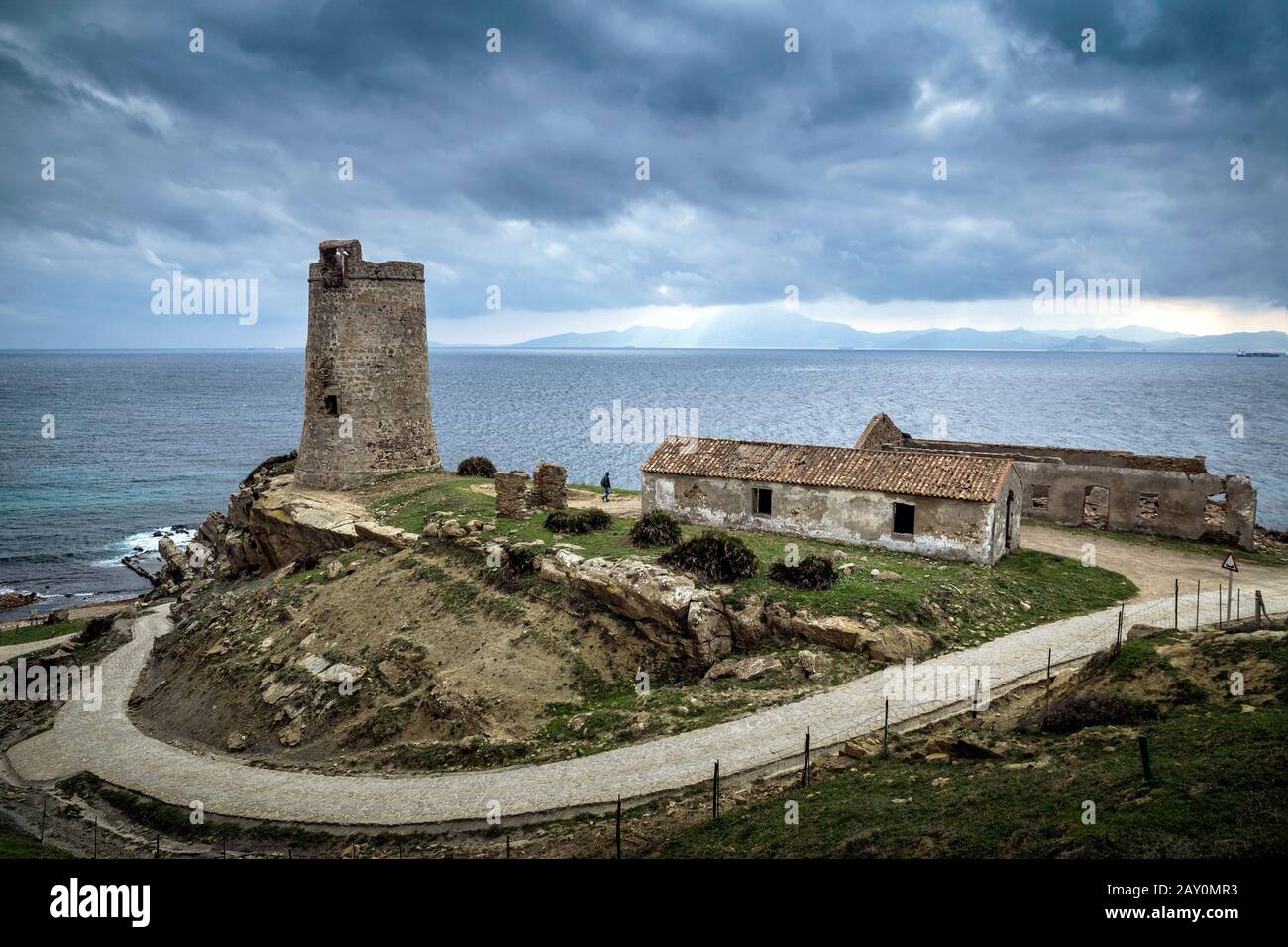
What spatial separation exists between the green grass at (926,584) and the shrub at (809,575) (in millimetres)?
300

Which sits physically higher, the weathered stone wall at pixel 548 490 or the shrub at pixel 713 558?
the weathered stone wall at pixel 548 490

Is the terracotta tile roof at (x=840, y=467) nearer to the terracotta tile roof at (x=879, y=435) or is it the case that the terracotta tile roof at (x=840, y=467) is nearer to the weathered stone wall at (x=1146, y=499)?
the terracotta tile roof at (x=879, y=435)

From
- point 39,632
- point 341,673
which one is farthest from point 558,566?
point 39,632

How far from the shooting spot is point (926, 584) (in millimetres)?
24562

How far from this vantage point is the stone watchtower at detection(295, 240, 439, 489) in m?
36.3

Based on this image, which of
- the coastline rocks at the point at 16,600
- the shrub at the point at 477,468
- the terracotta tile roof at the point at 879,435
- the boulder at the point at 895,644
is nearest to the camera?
the boulder at the point at 895,644

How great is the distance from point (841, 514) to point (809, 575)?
19.1 feet

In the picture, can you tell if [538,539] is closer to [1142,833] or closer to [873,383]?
[1142,833]

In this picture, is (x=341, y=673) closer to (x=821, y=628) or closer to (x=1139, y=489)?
(x=821, y=628)

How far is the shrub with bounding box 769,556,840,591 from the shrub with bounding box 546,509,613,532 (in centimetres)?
746

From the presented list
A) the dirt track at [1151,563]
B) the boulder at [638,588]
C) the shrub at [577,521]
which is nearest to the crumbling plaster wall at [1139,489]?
the dirt track at [1151,563]

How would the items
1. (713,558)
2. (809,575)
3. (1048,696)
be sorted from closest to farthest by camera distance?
1. (1048,696)
2. (809,575)
3. (713,558)

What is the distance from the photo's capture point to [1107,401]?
140250 mm

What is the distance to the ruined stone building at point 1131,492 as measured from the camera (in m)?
33.4
